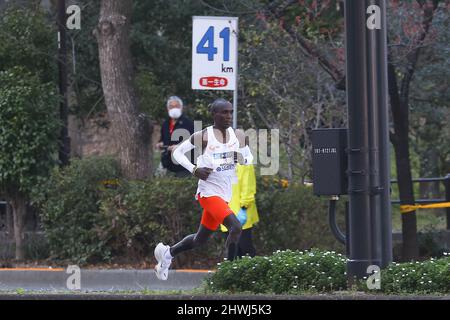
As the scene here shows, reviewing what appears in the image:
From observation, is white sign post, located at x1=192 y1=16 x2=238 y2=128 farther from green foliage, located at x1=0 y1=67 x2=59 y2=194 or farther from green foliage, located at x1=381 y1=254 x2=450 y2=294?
green foliage, located at x1=381 y1=254 x2=450 y2=294

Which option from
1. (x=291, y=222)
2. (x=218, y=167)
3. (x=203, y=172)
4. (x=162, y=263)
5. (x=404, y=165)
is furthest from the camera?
(x=404, y=165)

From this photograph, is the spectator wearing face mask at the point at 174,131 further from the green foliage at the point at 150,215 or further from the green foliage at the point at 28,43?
the green foliage at the point at 28,43

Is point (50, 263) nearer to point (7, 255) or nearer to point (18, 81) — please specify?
point (7, 255)

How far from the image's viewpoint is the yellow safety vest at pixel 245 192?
14539mm

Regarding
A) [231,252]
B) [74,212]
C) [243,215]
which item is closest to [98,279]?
[74,212]

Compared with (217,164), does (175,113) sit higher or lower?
higher

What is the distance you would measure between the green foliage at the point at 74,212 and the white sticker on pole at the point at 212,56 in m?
2.63

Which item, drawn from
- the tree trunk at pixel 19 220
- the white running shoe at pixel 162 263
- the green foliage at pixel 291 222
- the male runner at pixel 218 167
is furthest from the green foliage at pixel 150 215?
the male runner at pixel 218 167

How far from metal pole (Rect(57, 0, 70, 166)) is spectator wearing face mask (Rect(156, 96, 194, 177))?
6.12ft

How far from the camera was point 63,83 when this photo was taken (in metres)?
18.3

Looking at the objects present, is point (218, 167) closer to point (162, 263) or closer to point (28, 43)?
point (162, 263)

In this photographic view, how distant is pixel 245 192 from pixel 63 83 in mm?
4758

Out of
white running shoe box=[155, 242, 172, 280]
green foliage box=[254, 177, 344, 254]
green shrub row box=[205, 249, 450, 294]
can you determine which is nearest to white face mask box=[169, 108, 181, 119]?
green foliage box=[254, 177, 344, 254]

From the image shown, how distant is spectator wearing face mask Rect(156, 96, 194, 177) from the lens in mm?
16531
